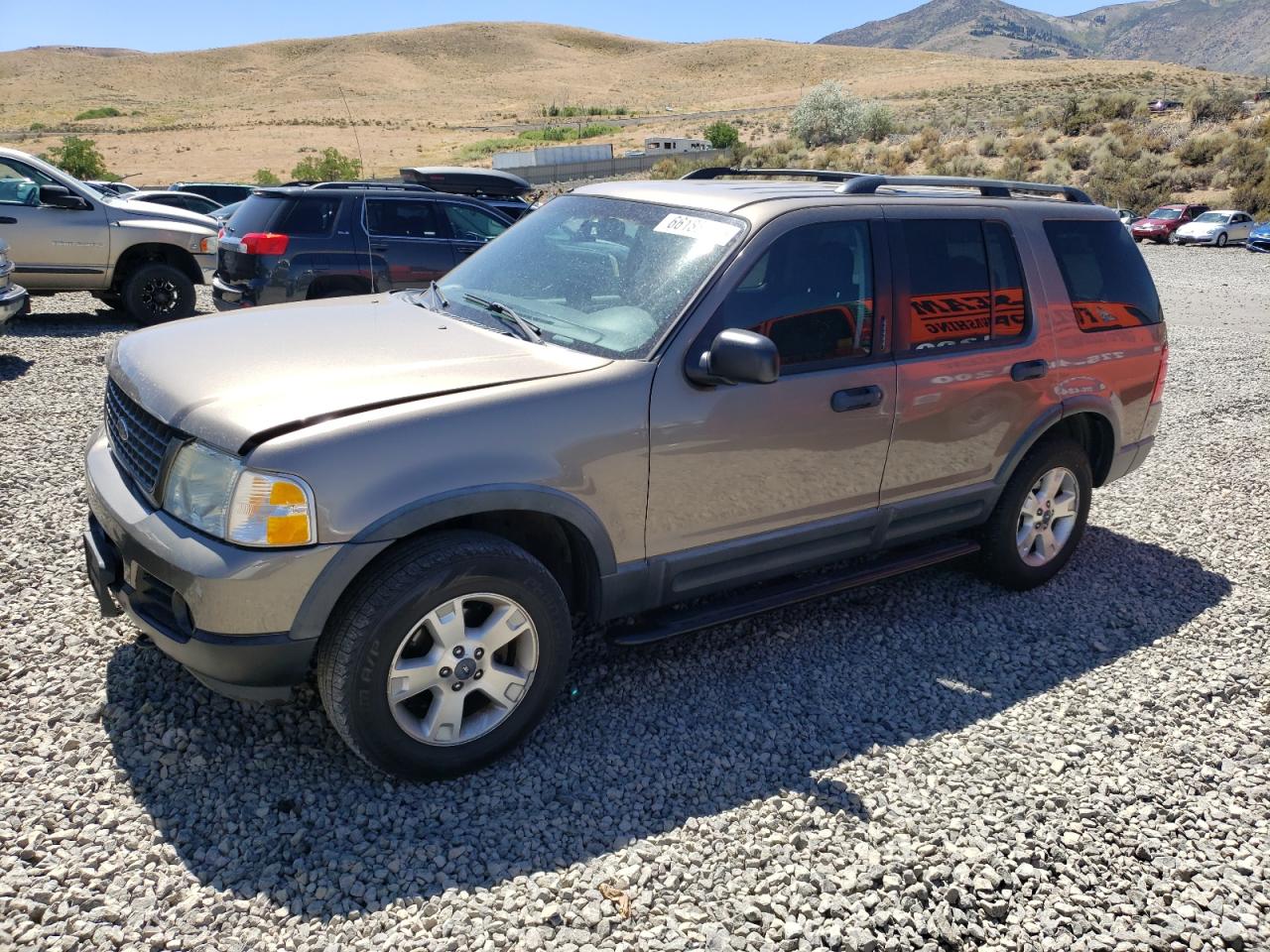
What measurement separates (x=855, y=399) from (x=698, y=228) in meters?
0.90

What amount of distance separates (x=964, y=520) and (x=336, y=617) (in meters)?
2.88

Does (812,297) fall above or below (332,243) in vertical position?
above

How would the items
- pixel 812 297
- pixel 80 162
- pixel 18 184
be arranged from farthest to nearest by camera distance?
1. pixel 80 162
2. pixel 18 184
3. pixel 812 297

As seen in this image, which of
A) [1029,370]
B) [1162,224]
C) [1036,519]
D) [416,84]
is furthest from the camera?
[416,84]

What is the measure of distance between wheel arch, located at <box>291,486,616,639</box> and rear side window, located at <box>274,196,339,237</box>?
21.0 feet

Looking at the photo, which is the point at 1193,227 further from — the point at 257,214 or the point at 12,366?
the point at 12,366

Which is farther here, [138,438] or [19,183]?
[19,183]

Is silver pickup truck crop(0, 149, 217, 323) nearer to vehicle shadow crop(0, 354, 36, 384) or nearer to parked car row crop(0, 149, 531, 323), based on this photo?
parked car row crop(0, 149, 531, 323)

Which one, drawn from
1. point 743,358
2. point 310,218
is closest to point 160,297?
point 310,218

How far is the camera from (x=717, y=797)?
3168 mm

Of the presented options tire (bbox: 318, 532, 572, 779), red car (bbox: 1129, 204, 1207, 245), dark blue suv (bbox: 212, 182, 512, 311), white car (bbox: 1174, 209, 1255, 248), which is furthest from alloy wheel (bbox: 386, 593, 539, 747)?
white car (bbox: 1174, 209, 1255, 248)

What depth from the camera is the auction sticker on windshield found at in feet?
11.8

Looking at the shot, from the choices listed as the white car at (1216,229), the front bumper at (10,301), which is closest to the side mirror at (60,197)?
the front bumper at (10,301)

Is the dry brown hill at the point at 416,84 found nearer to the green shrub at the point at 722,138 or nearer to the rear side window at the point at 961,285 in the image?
the green shrub at the point at 722,138
